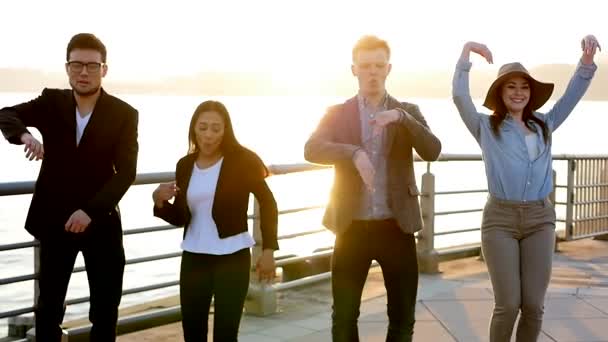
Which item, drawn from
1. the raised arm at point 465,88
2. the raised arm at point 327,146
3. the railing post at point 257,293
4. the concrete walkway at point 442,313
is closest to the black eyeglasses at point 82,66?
the raised arm at point 327,146

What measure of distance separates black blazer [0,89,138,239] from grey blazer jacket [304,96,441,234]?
90 cm

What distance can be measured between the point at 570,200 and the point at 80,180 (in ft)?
25.6

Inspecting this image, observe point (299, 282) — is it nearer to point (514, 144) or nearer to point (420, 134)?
point (514, 144)

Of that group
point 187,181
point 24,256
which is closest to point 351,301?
point 187,181

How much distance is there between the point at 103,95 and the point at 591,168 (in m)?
8.11

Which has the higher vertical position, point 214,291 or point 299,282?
point 214,291

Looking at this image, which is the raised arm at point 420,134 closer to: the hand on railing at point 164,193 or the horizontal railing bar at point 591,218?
the hand on railing at point 164,193

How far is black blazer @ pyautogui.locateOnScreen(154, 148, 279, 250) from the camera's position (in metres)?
3.96

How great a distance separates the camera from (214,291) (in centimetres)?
393

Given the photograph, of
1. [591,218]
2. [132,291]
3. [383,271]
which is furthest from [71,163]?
[591,218]

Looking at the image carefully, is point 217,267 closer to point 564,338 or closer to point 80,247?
point 80,247

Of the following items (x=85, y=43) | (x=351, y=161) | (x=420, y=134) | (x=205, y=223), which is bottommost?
(x=205, y=223)

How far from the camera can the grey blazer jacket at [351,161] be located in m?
3.95

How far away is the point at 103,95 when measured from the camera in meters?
3.98
